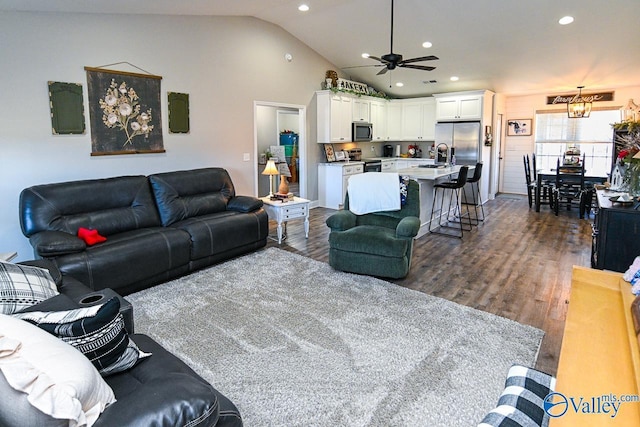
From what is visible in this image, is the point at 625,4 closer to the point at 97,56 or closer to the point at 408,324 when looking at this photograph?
the point at 408,324

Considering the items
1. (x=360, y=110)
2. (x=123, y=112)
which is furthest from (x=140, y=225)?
(x=360, y=110)

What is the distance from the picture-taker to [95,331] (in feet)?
4.82

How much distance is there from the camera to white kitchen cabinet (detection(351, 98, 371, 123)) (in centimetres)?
809

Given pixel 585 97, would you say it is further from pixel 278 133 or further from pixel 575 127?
pixel 278 133

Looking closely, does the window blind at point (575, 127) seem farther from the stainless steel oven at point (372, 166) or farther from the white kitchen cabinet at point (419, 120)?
the stainless steel oven at point (372, 166)

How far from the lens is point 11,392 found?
1.05m

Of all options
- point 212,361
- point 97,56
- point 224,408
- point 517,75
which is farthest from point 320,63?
point 224,408

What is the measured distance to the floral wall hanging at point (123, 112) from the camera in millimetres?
4387

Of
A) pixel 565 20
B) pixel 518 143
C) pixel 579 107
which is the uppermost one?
pixel 565 20

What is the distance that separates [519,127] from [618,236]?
6.32 meters

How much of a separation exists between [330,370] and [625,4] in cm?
535

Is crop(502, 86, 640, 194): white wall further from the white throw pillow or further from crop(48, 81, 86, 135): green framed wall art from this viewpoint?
the white throw pillow

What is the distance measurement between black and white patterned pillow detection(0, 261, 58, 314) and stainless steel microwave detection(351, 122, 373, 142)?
660cm

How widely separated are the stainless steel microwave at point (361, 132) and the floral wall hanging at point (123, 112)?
4.15 m
